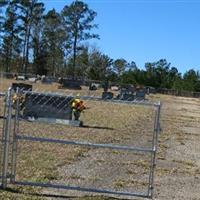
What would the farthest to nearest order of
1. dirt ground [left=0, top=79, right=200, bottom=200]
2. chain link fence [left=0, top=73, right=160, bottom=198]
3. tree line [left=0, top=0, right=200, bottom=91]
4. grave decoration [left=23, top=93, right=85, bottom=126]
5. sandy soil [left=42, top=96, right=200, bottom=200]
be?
tree line [left=0, top=0, right=200, bottom=91]
grave decoration [left=23, top=93, right=85, bottom=126]
sandy soil [left=42, top=96, right=200, bottom=200]
dirt ground [left=0, top=79, right=200, bottom=200]
chain link fence [left=0, top=73, right=160, bottom=198]

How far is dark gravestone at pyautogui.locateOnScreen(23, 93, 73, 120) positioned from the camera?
69.3 feet

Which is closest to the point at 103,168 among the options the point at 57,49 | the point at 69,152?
the point at 69,152

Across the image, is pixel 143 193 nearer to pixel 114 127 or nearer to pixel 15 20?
pixel 114 127

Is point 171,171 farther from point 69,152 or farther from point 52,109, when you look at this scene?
point 52,109

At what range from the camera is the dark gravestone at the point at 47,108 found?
21109 mm

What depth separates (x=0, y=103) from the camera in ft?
92.4

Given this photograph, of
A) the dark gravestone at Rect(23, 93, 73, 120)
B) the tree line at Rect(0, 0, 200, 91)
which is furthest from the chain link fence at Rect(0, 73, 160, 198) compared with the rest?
the tree line at Rect(0, 0, 200, 91)

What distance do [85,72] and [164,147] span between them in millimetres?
117148

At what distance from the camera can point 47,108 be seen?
2116cm

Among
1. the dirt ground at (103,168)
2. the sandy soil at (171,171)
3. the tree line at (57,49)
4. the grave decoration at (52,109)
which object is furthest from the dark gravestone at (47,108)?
the tree line at (57,49)

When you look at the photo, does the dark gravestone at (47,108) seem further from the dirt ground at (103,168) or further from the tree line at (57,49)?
the tree line at (57,49)

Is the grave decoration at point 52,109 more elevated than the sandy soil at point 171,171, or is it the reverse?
the grave decoration at point 52,109

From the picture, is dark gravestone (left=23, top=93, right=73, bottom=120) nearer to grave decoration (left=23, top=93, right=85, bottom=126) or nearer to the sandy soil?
grave decoration (left=23, top=93, right=85, bottom=126)

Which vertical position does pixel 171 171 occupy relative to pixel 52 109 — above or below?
below
